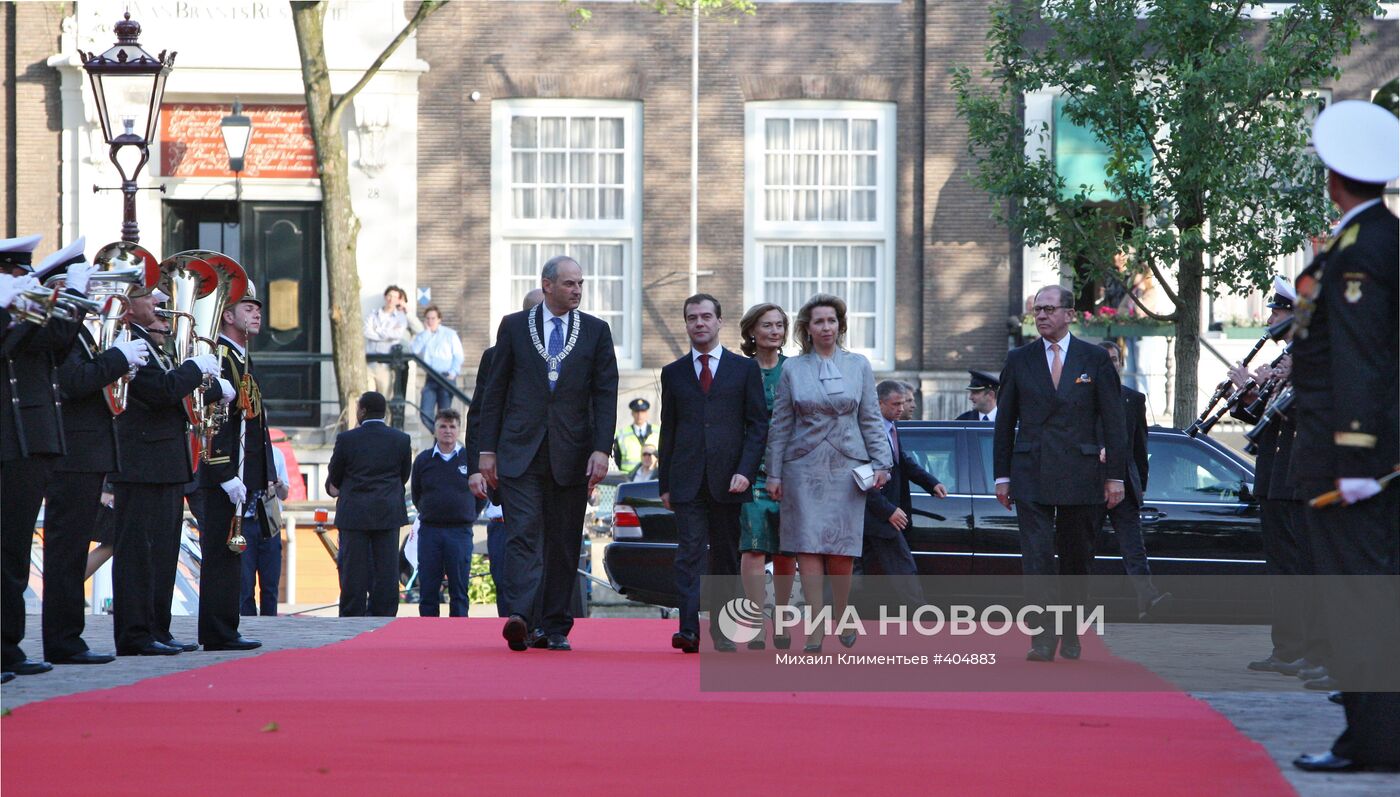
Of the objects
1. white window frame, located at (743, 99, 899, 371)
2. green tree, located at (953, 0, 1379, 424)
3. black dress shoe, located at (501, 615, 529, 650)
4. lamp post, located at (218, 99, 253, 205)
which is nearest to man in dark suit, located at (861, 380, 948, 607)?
black dress shoe, located at (501, 615, 529, 650)

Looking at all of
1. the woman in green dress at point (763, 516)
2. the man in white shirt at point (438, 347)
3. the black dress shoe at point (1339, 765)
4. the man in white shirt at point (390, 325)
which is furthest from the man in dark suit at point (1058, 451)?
the man in white shirt at point (390, 325)

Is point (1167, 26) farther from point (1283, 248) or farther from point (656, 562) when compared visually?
point (656, 562)

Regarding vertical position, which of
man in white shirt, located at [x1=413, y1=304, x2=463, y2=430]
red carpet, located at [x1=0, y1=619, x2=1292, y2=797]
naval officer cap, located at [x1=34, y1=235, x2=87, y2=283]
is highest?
naval officer cap, located at [x1=34, y1=235, x2=87, y2=283]

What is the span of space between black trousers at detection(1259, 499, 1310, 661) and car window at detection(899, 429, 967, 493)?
4.04 meters

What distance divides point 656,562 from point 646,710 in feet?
22.1

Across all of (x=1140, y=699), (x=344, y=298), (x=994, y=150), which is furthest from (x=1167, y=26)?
(x=1140, y=699)

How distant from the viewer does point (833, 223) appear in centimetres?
2450

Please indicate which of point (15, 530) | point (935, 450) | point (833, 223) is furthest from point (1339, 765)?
point (833, 223)

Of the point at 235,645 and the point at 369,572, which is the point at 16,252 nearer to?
the point at 235,645

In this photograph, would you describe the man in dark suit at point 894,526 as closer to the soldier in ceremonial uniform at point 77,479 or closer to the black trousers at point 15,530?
the soldier in ceremonial uniform at point 77,479

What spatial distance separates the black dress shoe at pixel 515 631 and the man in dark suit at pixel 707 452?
0.82 meters

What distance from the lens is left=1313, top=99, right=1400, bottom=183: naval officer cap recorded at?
568 centimetres

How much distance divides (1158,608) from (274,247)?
14397mm

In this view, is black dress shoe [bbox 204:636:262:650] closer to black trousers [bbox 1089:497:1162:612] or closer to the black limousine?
the black limousine
